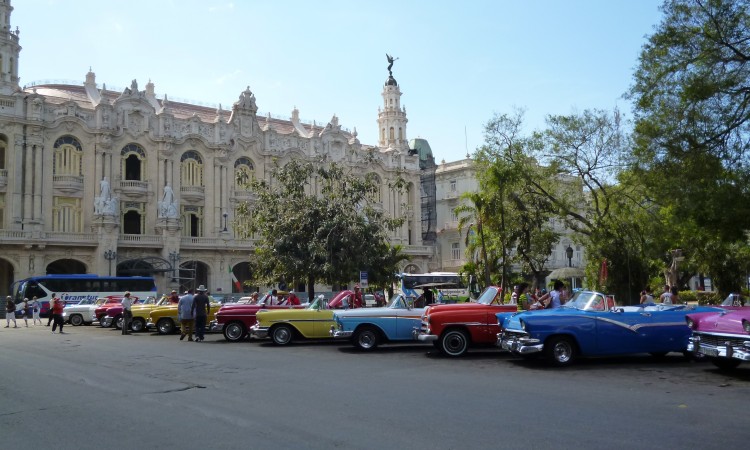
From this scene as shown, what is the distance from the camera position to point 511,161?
1122 inches

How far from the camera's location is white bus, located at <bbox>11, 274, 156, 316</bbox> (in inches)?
1486

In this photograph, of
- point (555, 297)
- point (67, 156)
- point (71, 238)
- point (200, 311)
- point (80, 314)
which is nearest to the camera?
point (555, 297)

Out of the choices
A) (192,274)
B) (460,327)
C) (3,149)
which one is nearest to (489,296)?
(460,327)

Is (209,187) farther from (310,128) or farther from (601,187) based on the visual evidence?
(601,187)

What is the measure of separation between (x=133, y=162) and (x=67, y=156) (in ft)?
14.9

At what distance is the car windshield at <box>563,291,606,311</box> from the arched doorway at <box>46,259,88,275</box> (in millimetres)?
39714

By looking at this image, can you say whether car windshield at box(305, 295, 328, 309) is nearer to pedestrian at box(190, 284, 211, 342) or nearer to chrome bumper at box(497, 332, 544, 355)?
pedestrian at box(190, 284, 211, 342)

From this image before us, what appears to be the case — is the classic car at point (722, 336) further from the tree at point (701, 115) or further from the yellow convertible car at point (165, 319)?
the yellow convertible car at point (165, 319)

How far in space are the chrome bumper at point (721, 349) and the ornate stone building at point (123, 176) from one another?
35.4 meters

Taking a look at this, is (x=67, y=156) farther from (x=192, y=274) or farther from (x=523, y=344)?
(x=523, y=344)

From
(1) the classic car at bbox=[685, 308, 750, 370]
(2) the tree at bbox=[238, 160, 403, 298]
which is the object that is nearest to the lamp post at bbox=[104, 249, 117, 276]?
(2) the tree at bbox=[238, 160, 403, 298]

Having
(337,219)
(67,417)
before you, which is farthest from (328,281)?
(67,417)

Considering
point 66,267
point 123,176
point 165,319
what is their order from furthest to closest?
point 123,176
point 66,267
point 165,319

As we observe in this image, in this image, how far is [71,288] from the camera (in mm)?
38406
